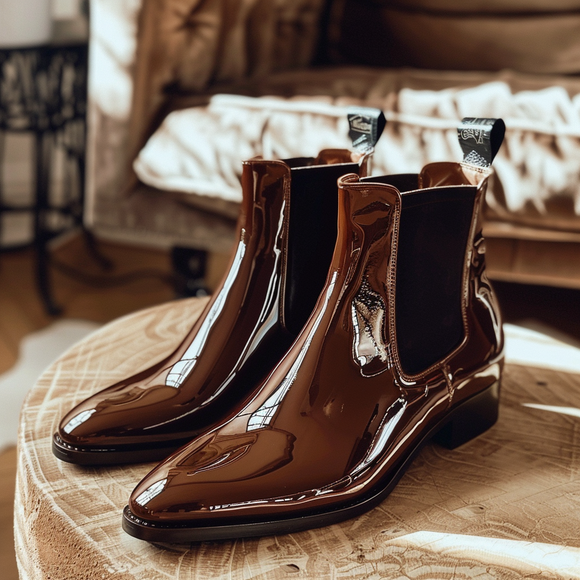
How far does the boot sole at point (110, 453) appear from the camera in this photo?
409 millimetres

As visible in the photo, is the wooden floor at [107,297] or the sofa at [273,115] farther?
the wooden floor at [107,297]

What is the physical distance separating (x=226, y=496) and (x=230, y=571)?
4 cm

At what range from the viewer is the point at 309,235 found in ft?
1.52

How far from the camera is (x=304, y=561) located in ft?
1.12

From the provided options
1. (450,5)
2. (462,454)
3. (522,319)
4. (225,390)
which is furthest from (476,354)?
(450,5)

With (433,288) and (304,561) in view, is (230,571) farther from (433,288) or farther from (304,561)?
(433,288)

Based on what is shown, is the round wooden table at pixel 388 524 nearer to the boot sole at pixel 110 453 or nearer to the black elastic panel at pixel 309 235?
the boot sole at pixel 110 453

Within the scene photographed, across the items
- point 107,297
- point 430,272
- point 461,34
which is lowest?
point 107,297

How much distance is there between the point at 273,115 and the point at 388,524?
0.72 m

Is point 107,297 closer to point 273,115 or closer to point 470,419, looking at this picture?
point 273,115

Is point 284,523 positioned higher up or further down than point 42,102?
further down

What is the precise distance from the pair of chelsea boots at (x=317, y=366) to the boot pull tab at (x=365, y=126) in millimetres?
15

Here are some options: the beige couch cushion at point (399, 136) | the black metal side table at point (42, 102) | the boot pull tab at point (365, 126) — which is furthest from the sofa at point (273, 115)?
the boot pull tab at point (365, 126)

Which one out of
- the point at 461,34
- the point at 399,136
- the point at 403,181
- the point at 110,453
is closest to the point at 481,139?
the point at 403,181
